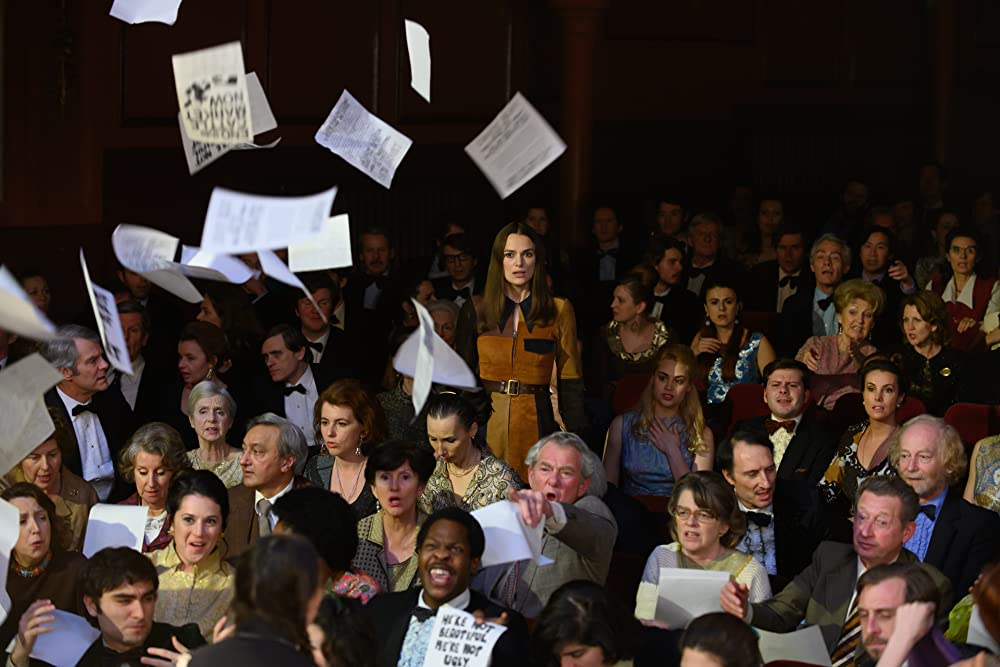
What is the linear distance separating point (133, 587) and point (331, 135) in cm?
135

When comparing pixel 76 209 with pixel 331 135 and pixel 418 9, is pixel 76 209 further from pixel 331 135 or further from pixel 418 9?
pixel 331 135

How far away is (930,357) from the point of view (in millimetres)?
6773

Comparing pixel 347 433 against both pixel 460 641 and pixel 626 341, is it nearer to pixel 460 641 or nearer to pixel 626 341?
pixel 460 641

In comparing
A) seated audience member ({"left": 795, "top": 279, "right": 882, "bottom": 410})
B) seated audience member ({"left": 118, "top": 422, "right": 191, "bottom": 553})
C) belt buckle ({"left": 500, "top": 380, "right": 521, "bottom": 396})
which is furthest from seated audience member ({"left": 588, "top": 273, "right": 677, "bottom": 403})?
seated audience member ({"left": 118, "top": 422, "right": 191, "bottom": 553})

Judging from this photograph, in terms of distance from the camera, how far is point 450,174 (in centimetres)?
1136

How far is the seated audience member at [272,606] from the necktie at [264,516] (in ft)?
7.06

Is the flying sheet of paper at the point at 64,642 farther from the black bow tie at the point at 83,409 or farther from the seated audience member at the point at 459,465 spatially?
the black bow tie at the point at 83,409

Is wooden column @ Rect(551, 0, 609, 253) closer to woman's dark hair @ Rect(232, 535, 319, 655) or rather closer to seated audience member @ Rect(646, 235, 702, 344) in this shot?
seated audience member @ Rect(646, 235, 702, 344)

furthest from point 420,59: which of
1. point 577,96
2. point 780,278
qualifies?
point 577,96

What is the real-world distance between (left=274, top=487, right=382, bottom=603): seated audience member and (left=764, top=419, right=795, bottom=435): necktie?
225 cm

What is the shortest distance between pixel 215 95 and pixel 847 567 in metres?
2.22

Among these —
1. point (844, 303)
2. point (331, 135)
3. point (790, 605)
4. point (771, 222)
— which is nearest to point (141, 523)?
point (331, 135)

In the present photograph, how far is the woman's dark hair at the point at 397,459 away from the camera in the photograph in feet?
16.1

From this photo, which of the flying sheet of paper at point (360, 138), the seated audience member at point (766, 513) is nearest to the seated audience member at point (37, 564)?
the flying sheet of paper at point (360, 138)
